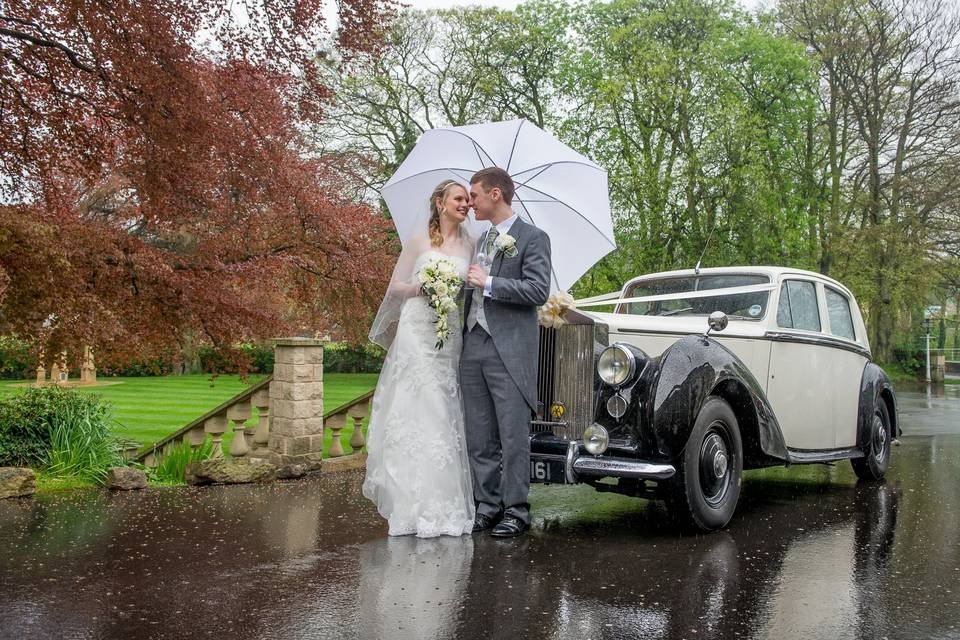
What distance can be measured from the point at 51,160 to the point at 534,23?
22073mm

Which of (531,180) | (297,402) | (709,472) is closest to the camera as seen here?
(709,472)

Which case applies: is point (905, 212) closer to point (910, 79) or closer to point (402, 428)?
point (910, 79)

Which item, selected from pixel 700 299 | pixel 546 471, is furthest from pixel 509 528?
pixel 700 299

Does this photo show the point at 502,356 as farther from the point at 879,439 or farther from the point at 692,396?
the point at 879,439

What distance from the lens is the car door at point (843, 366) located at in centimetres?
713

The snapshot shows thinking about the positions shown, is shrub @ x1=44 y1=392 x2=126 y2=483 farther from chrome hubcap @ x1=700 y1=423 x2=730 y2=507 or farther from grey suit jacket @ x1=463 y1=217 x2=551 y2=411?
chrome hubcap @ x1=700 y1=423 x2=730 y2=507

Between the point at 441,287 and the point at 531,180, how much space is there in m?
1.37

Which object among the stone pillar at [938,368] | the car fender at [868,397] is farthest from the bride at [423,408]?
the stone pillar at [938,368]

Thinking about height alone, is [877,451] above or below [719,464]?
below

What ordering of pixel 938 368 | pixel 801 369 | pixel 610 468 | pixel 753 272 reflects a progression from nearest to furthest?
pixel 610 468, pixel 801 369, pixel 753 272, pixel 938 368

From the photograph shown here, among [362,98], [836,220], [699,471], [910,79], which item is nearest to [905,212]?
[836,220]

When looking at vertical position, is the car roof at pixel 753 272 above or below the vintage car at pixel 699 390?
above

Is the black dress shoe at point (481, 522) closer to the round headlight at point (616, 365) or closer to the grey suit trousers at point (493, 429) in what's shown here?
the grey suit trousers at point (493, 429)

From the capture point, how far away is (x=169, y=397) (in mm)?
21656
